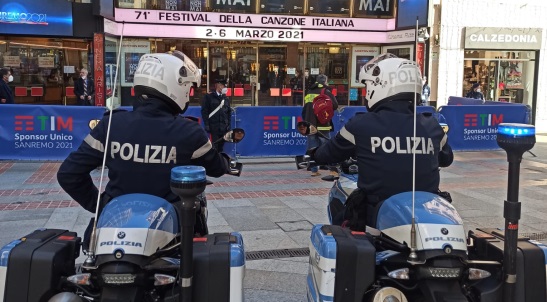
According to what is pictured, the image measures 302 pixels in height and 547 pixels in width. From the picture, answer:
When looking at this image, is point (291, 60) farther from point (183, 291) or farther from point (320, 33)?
point (183, 291)

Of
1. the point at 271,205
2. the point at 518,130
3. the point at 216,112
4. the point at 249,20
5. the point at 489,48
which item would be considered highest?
the point at 249,20

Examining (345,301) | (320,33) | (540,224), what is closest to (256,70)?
(320,33)

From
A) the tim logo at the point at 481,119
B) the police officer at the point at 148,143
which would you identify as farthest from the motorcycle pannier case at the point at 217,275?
the tim logo at the point at 481,119

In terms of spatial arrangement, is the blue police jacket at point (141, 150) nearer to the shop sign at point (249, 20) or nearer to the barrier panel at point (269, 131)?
the barrier panel at point (269, 131)

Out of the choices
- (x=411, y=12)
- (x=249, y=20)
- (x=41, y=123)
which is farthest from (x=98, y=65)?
(x=411, y=12)

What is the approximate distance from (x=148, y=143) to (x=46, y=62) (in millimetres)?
15444

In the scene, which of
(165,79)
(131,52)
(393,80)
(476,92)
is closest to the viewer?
(165,79)

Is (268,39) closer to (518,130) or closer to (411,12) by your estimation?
(411,12)

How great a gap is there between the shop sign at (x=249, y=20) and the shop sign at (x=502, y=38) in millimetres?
2884

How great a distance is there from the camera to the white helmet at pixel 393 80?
3.80m

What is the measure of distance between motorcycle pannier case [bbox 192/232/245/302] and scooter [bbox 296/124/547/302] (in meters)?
0.55

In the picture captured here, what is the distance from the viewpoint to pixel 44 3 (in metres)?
15.3

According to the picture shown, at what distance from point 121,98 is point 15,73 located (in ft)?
Result: 10.5

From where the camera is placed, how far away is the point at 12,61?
16.7m
